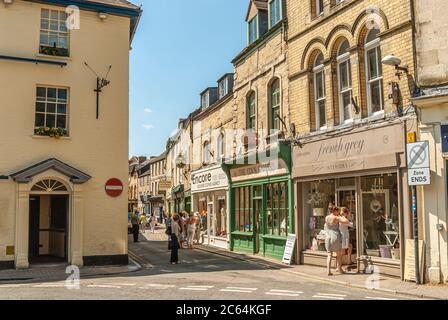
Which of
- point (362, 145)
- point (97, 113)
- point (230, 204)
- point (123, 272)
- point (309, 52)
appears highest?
point (309, 52)

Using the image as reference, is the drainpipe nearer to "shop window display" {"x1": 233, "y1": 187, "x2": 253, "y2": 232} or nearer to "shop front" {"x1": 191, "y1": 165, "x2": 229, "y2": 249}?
"shop window display" {"x1": 233, "y1": 187, "x2": 253, "y2": 232}

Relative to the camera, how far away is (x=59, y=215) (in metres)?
16.7

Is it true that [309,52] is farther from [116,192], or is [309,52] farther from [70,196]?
[70,196]

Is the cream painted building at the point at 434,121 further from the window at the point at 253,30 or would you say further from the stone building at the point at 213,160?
the stone building at the point at 213,160

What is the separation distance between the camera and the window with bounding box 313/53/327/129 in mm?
15586

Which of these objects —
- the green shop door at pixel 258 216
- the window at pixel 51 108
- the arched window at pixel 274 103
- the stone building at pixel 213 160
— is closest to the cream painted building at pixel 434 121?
the arched window at pixel 274 103

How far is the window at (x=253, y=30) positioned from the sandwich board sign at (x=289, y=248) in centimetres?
860

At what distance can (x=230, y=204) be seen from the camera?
70.7ft

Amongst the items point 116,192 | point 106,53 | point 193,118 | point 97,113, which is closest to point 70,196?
point 116,192

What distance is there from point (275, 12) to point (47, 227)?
450 inches

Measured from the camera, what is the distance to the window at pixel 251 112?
2027cm

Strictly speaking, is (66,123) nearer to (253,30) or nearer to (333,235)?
(333,235)
